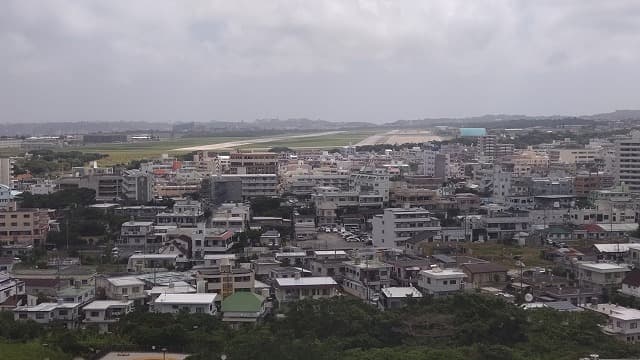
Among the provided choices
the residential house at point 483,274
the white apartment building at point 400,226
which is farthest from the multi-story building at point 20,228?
the residential house at point 483,274

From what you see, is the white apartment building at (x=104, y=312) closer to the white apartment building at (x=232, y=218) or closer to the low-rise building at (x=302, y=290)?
the low-rise building at (x=302, y=290)

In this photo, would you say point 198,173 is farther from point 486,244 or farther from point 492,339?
point 492,339

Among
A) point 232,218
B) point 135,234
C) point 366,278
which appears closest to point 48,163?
point 232,218

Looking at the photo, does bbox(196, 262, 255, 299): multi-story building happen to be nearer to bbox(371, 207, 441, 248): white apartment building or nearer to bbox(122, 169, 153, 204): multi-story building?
bbox(371, 207, 441, 248): white apartment building

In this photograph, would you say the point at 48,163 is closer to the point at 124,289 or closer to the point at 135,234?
the point at 135,234

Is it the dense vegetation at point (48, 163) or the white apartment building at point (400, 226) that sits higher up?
the dense vegetation at point (48, 163)

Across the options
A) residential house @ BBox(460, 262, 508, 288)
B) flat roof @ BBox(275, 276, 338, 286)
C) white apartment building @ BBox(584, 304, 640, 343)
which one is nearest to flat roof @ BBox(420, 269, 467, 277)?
residential house @ BBox(460, 262, 508, 288)
